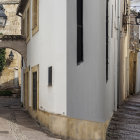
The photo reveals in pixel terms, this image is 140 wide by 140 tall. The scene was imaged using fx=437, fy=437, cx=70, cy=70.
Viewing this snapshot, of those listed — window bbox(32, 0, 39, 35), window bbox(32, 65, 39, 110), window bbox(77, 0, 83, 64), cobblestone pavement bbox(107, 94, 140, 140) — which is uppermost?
window bbox(32, 0, 39, 35)

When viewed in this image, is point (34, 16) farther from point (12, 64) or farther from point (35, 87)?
point (12, 64)

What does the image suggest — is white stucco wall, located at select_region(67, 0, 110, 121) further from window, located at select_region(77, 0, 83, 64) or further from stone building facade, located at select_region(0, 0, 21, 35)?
stone building facade, located at select_region(0, 0, 21, 35)

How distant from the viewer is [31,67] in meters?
19.3

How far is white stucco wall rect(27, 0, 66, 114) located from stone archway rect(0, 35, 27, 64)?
15.9 ft

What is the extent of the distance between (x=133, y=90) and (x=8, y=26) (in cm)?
1139

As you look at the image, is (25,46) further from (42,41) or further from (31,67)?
(42,41)

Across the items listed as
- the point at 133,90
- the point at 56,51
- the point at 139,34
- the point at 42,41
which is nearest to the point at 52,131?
the point at 56,51

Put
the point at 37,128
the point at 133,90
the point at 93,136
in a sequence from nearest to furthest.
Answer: the point at 93,136 → the point at 37,128 → the point at 133,90

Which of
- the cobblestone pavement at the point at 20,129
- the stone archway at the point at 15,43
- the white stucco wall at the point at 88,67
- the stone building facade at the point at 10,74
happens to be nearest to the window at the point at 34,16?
the cobblestone pavement at the point at 20,129

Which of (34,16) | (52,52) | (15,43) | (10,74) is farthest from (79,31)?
(10,74)

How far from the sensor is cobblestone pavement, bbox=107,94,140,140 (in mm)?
14375

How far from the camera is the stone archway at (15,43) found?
71.6ft

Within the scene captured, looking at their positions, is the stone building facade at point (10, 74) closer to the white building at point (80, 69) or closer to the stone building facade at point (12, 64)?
the stone building facade at point (12, 64)

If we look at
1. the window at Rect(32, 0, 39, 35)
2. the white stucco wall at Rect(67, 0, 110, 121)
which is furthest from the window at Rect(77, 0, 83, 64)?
the window at Rect(32, 0, 39, 35)
